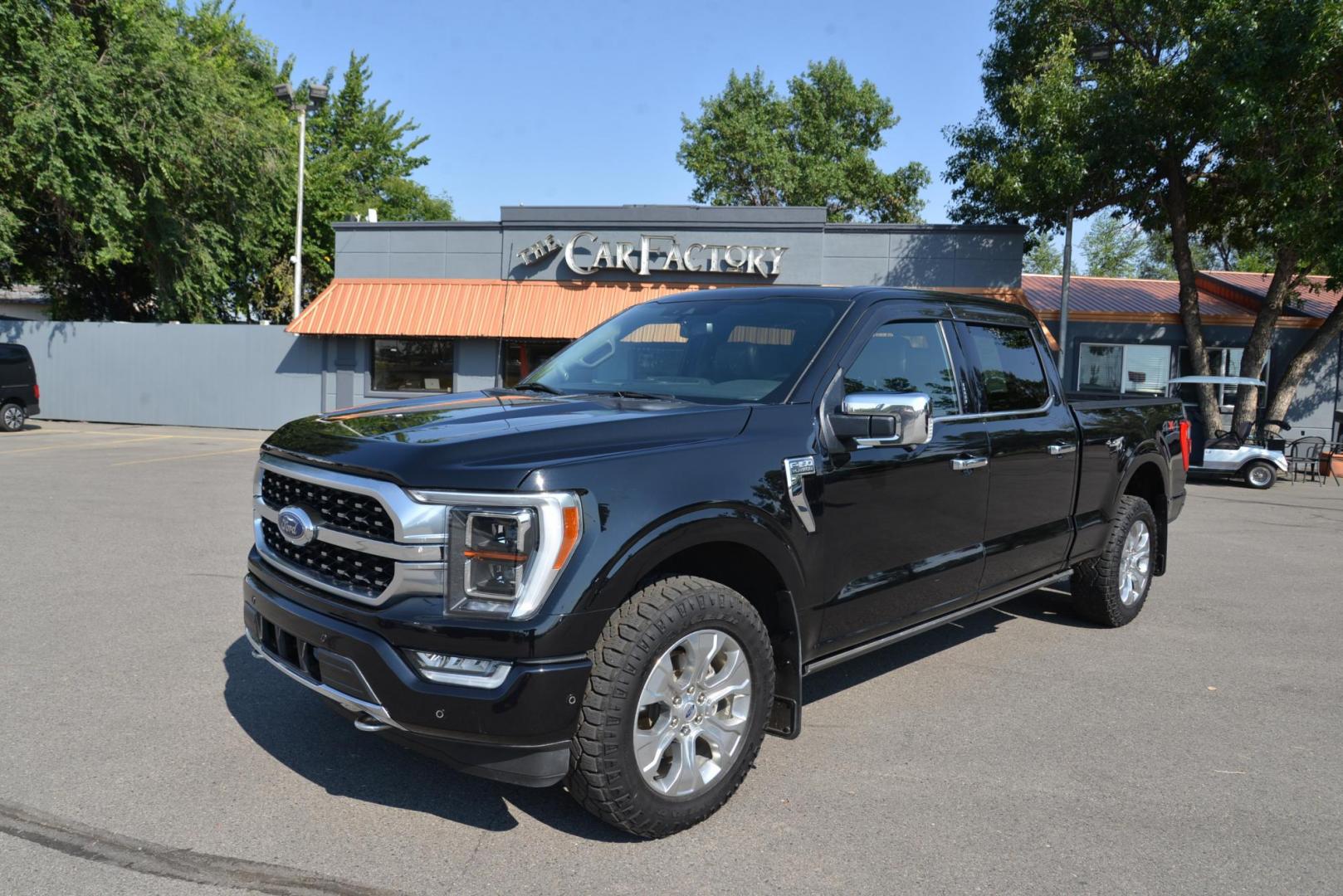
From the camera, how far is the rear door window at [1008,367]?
473 centimetres

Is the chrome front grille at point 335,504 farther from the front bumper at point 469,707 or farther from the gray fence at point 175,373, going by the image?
the gray fence at point 175,373

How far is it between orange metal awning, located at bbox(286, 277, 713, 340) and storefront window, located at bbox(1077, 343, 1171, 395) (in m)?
9.82

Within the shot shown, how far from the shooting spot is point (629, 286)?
21734mm

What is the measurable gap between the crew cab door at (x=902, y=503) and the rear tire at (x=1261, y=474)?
48.5 ft

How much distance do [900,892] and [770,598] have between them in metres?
1.07

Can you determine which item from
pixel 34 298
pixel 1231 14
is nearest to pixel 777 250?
pixel 1231 14

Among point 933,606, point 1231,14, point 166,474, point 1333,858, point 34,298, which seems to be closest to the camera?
point 1333,858

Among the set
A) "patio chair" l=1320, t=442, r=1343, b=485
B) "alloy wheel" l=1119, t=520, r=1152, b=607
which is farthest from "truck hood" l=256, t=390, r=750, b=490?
"patio chair" l=1320, t=442, r=1343, b=485

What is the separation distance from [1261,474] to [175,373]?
23791 mm

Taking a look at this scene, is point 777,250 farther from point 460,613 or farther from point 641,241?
point 460,613

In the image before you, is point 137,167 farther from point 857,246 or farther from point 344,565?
point 344,565

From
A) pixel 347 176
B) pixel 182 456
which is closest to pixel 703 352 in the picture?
pixel 182 456

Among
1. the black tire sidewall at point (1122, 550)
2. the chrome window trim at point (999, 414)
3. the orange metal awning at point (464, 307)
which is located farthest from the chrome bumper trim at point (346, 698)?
the orange metal awning at point (464, 307)

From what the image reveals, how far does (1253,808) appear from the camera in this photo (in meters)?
3.54
